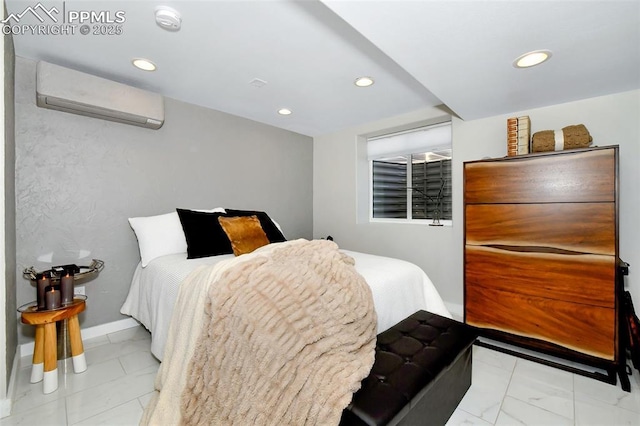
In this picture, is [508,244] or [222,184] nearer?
[508,244]

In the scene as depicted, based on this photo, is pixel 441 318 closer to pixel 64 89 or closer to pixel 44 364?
pixel 44 364

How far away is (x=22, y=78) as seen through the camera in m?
2.02

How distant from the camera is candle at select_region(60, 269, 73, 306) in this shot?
1.80 meters

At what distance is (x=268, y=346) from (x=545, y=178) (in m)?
2.16

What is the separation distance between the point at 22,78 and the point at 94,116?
44 cm

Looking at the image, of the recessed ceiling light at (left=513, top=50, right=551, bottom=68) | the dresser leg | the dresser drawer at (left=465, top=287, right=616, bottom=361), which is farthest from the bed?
the recessed ceiling light at (left=513, top=50, right=551, bottom=68)

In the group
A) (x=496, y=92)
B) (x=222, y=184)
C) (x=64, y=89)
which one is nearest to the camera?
(x=64, y=89)

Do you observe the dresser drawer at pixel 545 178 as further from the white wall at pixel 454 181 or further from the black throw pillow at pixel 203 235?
the black throw pillow at pixel 203 235

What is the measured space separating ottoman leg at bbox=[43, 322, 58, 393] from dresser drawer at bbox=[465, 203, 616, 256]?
2.99 m

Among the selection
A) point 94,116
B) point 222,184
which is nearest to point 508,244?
point 222,184

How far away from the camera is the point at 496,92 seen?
6.97 feet

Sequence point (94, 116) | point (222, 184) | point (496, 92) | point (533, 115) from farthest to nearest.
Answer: point (222, 184) → point (533, 115) → point (94, 116) → point (496, 92)

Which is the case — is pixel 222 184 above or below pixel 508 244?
above

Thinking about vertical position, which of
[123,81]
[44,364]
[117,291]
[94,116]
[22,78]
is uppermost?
[123,81]
